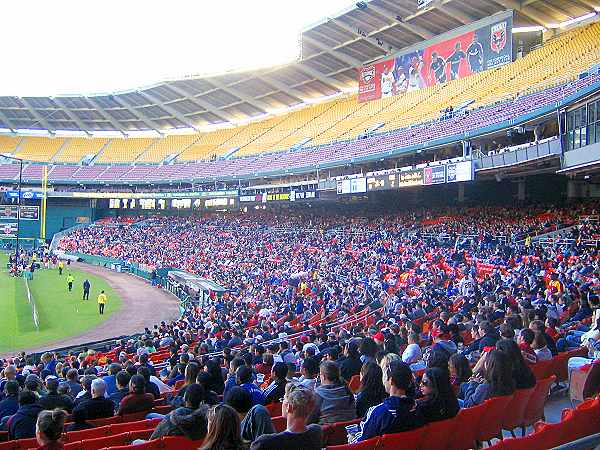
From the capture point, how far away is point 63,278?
38500mm

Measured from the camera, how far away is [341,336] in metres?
11.2

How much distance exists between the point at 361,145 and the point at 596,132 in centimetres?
2291

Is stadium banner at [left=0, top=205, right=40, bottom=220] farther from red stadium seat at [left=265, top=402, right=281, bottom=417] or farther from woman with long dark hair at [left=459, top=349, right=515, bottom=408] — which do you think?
woman with long dark hair at [left=459, top=349, right=515, bottom=408]

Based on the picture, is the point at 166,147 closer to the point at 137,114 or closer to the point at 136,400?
the point at 137,114

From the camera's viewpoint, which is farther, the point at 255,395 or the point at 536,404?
the point at 536,404

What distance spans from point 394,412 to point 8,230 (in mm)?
62753

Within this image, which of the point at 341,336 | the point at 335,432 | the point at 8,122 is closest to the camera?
the point at 335,432

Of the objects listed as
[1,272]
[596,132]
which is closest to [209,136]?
[1,272]

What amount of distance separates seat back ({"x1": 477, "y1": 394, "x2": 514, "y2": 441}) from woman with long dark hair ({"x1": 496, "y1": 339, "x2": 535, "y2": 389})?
11.5 inches

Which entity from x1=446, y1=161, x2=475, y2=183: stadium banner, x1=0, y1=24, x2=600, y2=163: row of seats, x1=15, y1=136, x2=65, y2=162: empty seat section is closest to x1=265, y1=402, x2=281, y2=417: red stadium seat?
x1=446, y1=161, x2=475, y2=183: stadium banner

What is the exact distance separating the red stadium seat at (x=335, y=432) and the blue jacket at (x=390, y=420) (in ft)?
1.10

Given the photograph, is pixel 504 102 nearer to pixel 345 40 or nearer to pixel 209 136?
pixel 345 40

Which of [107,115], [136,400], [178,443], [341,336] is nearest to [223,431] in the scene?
[178,443]

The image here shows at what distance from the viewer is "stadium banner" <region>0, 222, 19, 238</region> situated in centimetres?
5984
